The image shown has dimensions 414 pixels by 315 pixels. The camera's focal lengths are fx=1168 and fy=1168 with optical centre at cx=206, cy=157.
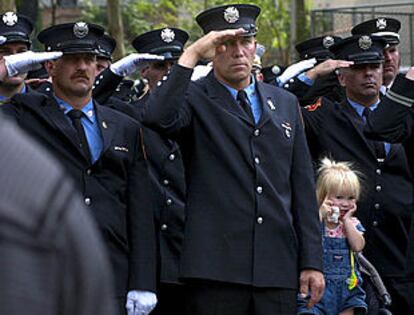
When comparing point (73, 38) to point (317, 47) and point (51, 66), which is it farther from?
point (317, 47)

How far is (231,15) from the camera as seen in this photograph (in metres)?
5.97

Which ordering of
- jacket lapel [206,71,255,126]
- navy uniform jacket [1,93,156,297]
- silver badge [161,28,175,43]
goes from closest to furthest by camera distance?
jacket lapel [206,71,255,126] < navy uniform jacket [1,93,156,297] < silver badge [161,28,175,43]

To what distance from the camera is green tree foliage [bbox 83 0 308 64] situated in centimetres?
2784

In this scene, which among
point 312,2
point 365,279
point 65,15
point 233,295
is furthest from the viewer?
point 65,15

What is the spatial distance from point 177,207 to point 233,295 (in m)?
1.53

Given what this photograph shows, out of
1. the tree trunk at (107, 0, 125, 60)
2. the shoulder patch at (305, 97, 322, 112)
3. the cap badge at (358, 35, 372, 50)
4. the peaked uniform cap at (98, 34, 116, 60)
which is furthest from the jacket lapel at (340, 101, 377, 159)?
the tree trunk at (107, 0, 125, 60)

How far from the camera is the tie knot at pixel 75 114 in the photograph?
19.2 feet

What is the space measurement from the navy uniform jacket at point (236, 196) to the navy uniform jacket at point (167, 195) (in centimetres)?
128

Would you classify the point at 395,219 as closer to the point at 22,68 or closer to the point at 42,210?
the point at 22,68

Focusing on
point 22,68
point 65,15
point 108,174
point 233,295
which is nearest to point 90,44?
point 22,68

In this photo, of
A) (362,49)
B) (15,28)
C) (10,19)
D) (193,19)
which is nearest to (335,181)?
(362,49)

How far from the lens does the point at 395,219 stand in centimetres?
737

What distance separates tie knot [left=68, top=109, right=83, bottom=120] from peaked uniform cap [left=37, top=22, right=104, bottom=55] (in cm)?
46

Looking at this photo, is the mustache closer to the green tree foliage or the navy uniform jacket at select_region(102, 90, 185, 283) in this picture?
the navy uniform jacket at select_region(102, 90, 185, 283)
